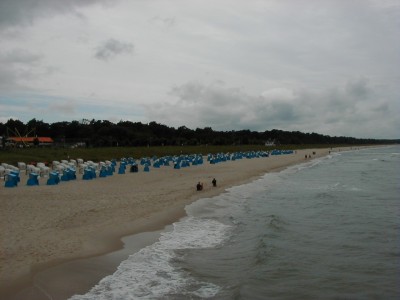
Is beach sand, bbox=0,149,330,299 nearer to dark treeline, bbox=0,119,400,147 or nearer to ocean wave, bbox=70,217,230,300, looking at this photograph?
ocean wave, bbox=70,217,230,300

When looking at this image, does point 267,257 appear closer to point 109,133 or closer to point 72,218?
point 72,218

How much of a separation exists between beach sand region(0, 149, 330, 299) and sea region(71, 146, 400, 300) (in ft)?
3.19

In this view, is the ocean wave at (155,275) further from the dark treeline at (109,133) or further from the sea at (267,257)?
the dark treeline at (109,133)

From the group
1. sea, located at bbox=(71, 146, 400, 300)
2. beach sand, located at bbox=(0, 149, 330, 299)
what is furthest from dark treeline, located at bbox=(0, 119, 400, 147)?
sea, located at bbox=(71, 146, 400, 300)

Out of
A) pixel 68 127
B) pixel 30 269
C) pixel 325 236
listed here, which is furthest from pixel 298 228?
pixel 68 127

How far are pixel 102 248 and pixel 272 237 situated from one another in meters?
5.06

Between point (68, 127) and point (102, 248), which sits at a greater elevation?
point (68, 127)

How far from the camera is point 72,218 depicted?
13.6 meters

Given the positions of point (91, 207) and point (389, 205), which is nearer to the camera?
point (91, 207)

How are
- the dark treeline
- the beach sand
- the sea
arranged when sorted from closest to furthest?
1. the sea
2. the beach sand
3. the dark treeline

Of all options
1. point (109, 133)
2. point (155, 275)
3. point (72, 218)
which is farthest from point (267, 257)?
point (109, 133)

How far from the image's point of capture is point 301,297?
26.2ft

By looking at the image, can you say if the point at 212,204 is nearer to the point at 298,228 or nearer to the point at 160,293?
the point at 298,228

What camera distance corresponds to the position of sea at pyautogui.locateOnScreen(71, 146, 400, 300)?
26.8 ft
